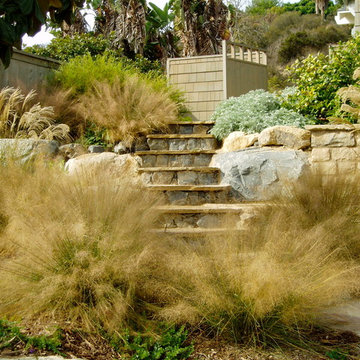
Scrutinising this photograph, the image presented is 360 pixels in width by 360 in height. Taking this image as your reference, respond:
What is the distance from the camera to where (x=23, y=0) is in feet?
7.55

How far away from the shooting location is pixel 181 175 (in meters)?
5.35

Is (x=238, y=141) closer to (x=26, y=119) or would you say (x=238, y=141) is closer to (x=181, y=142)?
(x=181, y=142)

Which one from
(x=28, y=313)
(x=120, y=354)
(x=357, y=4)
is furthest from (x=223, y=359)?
(x=357, y=4)

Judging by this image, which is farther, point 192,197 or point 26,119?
point 26,119

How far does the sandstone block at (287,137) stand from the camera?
17.1ft

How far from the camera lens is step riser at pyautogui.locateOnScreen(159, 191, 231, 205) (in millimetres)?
4871

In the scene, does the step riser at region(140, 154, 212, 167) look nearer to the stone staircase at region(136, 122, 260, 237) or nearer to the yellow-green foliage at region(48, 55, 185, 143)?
the stone staircase at region(136, 122, 260, 237)

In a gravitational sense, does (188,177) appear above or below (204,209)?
above

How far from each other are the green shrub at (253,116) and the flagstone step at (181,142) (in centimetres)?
14

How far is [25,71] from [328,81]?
4.17 metres

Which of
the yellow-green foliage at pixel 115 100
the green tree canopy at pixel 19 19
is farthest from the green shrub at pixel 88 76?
the green tree canopy at pixel 19 19

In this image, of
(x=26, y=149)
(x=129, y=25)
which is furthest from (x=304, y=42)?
(x=26, y=149)

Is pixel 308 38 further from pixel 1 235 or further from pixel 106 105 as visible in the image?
pixel 1 235

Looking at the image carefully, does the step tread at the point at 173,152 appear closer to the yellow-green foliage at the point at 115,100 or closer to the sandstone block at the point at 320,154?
A: the yellow-green foliage at the point at 115,100
